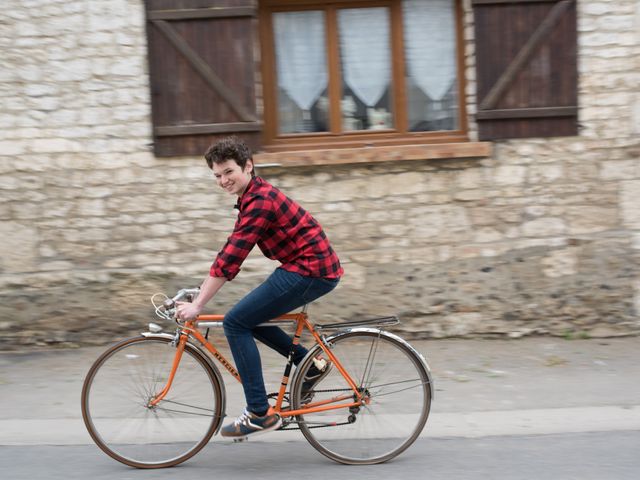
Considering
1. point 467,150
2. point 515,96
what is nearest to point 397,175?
point 467,150

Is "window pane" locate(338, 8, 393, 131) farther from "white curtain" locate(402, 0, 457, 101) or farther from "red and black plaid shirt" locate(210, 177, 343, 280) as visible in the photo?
"red and black plaid shirt" locate(210, 177, 343, 280)

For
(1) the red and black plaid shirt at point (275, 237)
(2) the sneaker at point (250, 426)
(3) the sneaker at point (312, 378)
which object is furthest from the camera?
(3) the sneaker at point (312, 378)

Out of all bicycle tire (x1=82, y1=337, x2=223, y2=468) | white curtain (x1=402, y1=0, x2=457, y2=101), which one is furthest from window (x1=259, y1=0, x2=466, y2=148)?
bicycle tire (x1=82, y1=337, x2=223, y2=468)

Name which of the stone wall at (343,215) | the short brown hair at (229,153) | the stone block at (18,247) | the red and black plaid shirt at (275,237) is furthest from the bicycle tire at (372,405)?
the stone block at (18,247)

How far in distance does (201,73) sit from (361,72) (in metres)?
1.39

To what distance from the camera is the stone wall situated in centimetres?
656

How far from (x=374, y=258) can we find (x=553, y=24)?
240 cm

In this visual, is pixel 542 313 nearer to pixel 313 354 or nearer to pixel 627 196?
pixel 627 196

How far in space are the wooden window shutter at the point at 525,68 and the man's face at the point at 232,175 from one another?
3.13 meters

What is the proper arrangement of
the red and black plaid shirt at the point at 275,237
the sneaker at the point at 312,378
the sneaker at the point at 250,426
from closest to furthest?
the red and black plaid shirt at the point at 275,237, the sneaker at the point at 250,426, the sneaker at the point at 312,378

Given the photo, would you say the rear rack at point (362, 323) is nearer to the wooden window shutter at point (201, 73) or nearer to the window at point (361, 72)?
the wooden window shutter at point (201, 73)

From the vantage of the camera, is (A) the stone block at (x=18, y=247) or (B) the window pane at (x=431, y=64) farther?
(B) the window pane at (x=431, y=64)

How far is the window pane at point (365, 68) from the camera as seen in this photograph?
22.7ft

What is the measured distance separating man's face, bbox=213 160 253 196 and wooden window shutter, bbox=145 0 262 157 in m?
2.61
